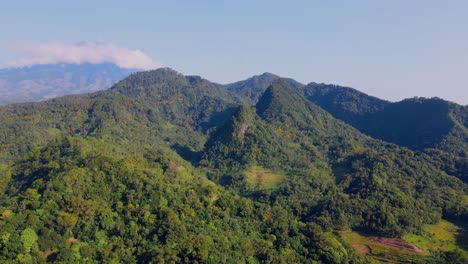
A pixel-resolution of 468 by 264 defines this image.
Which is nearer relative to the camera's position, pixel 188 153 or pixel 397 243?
pixel 397 243

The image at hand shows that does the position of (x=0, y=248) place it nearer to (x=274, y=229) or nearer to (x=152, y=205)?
(x=152, y=205)

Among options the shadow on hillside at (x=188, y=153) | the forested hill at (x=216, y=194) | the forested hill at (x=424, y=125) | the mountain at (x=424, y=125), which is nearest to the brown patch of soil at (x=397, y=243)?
the forested hill at (x=216, y=194)

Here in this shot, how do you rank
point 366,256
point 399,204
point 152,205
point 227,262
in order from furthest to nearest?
point 399,204 → point 366,256 → point 152,205 → point 227,262

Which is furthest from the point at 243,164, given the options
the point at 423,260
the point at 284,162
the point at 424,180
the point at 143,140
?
the point at 423,260

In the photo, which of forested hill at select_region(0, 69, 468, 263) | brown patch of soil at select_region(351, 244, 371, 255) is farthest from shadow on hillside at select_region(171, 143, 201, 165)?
brown patch of soil at select_region(351, 244, 371, 255)

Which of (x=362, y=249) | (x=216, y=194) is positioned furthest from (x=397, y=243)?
(x=216, y=194)

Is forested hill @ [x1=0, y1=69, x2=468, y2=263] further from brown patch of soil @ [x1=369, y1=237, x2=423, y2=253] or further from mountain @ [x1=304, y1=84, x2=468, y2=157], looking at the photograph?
mountain @ [x1=304, y1=84, x2=468, y2=157]

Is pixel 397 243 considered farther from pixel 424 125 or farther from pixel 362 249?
pixel 424 125
